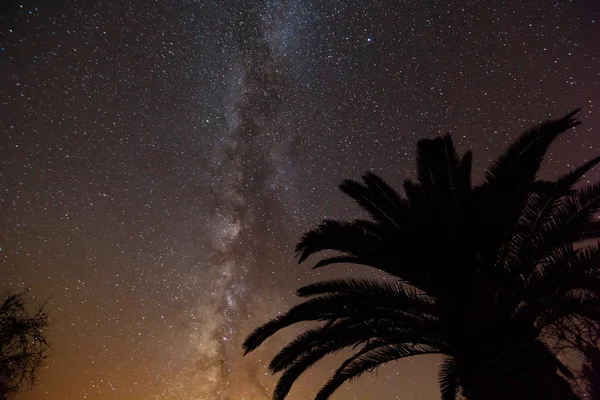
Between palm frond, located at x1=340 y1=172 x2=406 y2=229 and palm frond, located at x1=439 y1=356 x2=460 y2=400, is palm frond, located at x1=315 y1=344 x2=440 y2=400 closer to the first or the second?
palm frond, located at x1=439 y1=356 x2=460 y2=400

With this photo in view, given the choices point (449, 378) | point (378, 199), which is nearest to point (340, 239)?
point (378, 199)

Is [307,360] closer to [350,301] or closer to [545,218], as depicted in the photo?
[350,301]

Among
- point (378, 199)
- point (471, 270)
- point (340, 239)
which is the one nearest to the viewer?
point (471, 270)

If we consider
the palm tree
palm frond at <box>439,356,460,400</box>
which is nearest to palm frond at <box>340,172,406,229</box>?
the palm tree

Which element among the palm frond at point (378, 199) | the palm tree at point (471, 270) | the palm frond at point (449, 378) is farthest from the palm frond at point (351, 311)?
the palm frond at point (378, 199)

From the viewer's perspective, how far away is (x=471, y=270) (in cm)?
629

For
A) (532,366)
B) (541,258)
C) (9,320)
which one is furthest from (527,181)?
(9,320)

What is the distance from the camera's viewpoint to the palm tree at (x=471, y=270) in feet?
19.5

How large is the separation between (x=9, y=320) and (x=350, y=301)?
8.15 meters

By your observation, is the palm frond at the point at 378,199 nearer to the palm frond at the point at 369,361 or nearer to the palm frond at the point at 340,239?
the palm frond at the point at 340,239

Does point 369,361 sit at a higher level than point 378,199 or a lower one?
lower

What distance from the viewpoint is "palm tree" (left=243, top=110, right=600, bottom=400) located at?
5.96 metres

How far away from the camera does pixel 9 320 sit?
32.7ft

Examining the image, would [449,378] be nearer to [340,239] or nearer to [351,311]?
[351,311]
